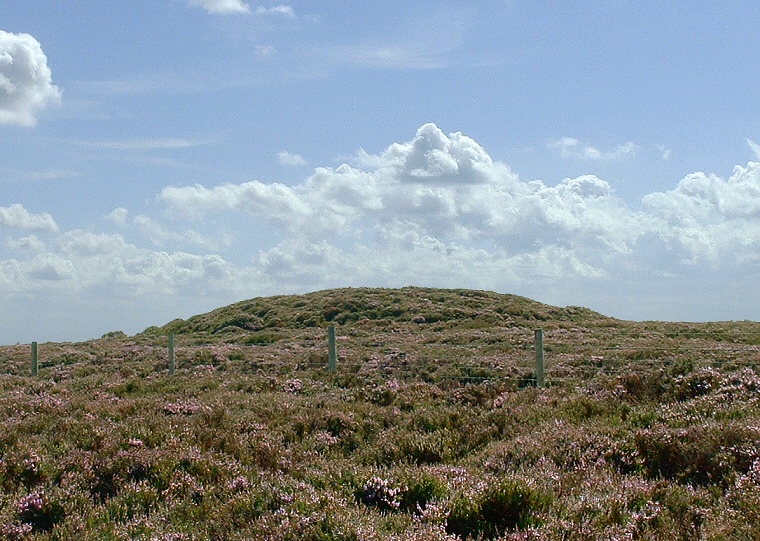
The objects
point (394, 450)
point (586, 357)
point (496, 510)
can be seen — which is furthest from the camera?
point (586, 357)

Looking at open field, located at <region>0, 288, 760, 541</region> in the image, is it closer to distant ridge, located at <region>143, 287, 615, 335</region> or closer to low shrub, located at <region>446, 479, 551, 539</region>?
low shrub, located at <region>446, 479, 551, 539</region>

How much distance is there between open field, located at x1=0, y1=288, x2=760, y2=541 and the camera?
630 cm

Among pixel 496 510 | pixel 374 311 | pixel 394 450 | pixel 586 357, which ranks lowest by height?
pixel 394 450

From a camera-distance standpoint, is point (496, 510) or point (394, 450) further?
point (394, 450)

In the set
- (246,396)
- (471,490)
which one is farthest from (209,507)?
(246,396)

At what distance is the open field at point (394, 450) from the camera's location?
20.7 feet

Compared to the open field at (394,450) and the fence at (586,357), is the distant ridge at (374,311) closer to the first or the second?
the fence at (586,357)

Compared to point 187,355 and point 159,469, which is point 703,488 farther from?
point 187,355

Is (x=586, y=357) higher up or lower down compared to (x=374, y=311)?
lower down

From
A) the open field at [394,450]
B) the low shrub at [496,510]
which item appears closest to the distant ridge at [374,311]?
the open field at [394,450]

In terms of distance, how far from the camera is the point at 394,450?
987cm

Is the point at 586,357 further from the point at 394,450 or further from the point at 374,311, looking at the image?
the point at 374,311

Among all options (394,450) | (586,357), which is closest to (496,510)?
(394,450)

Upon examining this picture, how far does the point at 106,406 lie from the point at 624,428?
10.0 meters
